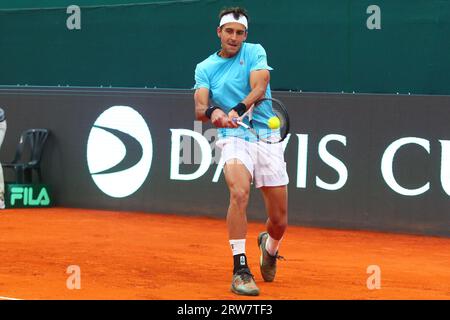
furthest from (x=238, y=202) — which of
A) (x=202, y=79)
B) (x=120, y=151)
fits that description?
(x=120, y=151)

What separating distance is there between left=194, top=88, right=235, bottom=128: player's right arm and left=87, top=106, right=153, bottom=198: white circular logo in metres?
6.28

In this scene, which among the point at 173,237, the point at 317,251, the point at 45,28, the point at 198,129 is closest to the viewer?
the point at 317,251

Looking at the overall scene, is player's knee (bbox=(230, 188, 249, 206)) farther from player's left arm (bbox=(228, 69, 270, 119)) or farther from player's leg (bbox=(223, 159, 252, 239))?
player's left arm (bbox=(228, 69, 270, 119))

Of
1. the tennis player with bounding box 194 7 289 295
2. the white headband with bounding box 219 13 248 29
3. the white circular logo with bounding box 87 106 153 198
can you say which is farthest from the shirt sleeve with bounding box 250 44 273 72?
the white circular logo with bounding box 87 106 153 198

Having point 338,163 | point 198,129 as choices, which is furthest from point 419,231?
point 198,129

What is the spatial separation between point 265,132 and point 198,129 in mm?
5767

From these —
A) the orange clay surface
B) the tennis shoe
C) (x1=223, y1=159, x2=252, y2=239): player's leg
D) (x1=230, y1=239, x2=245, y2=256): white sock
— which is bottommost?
the orange clay surface

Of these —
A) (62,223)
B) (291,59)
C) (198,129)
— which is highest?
(291,59)

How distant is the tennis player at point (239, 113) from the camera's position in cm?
841

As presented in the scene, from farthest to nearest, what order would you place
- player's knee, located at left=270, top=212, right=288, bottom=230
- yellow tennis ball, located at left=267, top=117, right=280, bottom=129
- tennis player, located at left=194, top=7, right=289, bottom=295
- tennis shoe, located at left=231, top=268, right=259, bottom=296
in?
1. player's knee, located at left=270, top=212, right=288, bottom=230
2. yellow tennis ball, located at left=267, top=117, right=280, bottom=129
3. tennis player, located at left=194, top=7, right=289, bottom=295
4. tennis shoe, located at left=231, top=268, right=259, bottom=296

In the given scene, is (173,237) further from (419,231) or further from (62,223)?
(419,231)

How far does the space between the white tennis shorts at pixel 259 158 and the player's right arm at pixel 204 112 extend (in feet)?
0.88

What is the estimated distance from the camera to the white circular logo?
1495 centimetres
